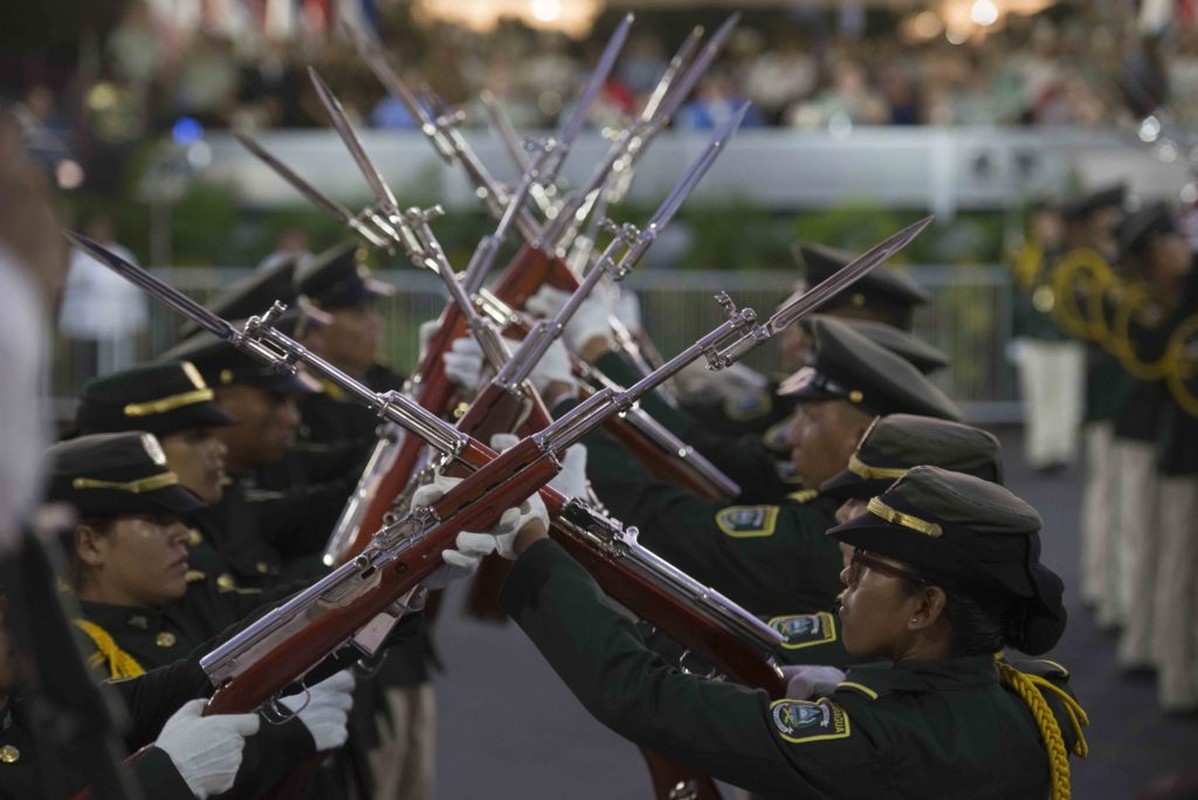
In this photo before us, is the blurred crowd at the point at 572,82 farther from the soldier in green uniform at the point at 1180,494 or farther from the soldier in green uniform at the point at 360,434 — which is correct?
the soldier in green uniform at the point at 360,434

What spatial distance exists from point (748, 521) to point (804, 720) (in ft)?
3.48

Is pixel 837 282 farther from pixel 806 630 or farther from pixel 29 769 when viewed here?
pixel 29 769

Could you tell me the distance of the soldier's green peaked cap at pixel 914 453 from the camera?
309 cm

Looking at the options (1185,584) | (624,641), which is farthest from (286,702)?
(1185,584)

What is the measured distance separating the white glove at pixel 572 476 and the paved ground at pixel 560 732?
9.48ft

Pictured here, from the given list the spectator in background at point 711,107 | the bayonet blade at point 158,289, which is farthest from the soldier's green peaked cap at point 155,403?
the spectator in background at point 711,107

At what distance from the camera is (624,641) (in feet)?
8.39

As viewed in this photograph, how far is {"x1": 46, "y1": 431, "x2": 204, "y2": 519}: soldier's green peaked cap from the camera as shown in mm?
3135

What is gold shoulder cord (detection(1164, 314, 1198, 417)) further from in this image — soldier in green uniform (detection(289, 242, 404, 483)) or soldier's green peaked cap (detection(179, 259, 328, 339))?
soldier's green peaked cap (detection(179, 259, 328, 339))

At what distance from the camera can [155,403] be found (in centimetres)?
372

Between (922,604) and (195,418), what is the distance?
1.71 m

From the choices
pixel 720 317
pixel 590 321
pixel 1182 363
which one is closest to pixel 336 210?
pixel 590 321

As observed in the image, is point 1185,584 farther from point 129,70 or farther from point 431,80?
point 129,70

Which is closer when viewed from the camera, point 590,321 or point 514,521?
point 514,521
